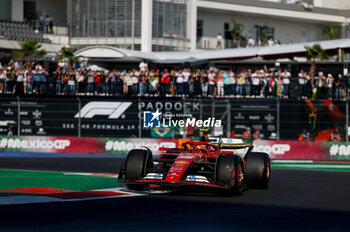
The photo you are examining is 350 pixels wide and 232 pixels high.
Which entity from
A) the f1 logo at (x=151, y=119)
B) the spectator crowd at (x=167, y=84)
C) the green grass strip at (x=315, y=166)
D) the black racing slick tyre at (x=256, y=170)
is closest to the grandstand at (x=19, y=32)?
the spectator crowd at (x=167, y=84)

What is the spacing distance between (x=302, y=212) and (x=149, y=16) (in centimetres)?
3469

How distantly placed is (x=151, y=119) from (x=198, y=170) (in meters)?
12.1

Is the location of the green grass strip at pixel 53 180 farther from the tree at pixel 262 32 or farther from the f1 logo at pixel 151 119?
the tree at pixel 262 32

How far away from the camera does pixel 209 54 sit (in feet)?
118

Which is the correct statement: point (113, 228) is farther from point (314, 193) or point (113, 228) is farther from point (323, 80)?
point (323, 80)

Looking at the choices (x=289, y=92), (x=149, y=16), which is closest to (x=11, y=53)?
(x=149, y=16)

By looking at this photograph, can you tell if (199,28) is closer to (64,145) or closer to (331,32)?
(331,32)

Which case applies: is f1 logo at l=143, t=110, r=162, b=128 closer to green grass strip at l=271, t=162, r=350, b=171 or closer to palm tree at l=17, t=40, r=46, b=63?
green grass strip at l=271, t=162, r=350, b=171

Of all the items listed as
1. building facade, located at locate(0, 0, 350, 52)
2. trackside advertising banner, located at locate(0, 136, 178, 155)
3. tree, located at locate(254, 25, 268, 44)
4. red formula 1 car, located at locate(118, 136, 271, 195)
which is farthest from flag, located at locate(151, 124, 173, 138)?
tree, located at locate(254, 25, 268, 44)

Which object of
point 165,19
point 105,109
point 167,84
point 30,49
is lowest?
point 105,109

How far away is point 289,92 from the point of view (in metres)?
30.1

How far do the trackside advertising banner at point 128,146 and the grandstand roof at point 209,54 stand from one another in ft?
29.4

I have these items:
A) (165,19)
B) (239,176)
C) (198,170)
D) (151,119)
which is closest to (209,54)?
(165,19)

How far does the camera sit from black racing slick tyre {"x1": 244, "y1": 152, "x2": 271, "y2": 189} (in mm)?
13742
